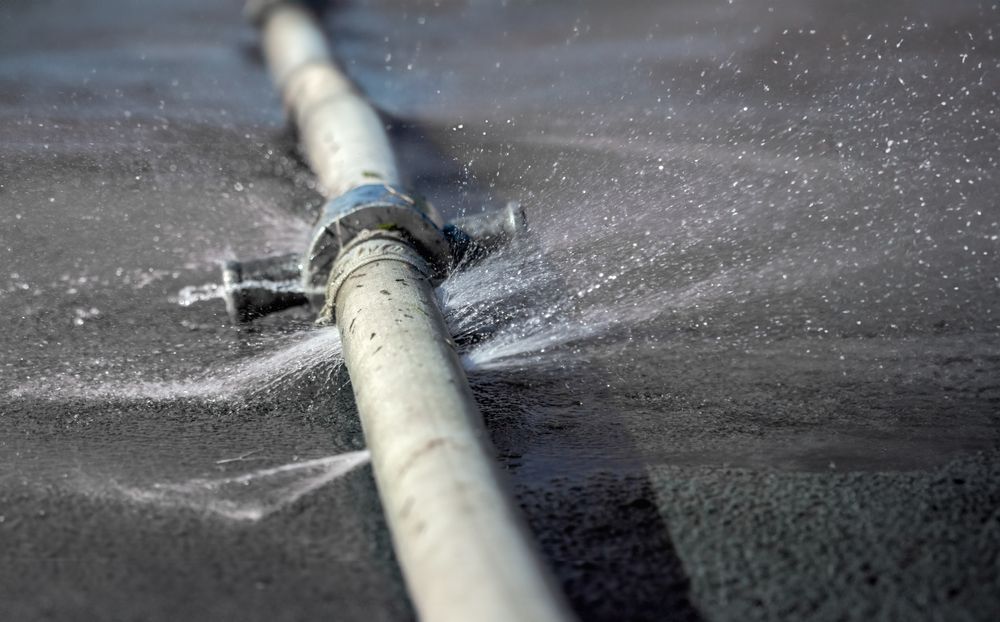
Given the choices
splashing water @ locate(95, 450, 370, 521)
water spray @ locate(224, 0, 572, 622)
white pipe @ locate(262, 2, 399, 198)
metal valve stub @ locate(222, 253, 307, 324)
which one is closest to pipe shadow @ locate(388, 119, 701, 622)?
water spray @ locate(224, 0, 572, 622)

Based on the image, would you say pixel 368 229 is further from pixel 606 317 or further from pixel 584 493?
pixel 584 493

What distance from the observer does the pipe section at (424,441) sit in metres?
1.64

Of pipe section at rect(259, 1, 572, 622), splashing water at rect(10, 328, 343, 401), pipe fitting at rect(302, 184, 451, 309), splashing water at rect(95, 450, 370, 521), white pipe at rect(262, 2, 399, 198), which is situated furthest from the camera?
white pipe at rect(262, 2, 399, 198)

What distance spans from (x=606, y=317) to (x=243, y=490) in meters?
1.27

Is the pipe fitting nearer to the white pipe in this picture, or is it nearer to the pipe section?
the pipe section

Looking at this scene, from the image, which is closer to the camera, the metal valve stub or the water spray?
the water spray

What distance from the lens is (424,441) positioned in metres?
2.02

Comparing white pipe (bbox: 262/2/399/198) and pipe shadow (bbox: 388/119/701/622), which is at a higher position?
white pipe (bbox: 262/2/399/198)

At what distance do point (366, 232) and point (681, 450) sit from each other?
1173 mm

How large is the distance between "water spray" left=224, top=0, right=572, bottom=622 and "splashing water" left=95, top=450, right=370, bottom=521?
0.18 metres

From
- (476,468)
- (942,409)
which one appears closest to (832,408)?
(942,409)

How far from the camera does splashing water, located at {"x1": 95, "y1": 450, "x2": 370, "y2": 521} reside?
2184 mm

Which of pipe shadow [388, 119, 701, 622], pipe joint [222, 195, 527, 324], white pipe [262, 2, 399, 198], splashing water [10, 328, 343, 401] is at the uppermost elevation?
white pipe [262, 2, 399, 198]

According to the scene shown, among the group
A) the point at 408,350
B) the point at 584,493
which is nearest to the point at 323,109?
the point at 408,350
